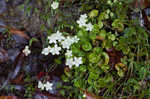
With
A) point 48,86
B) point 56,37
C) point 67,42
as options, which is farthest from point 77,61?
point 48,86

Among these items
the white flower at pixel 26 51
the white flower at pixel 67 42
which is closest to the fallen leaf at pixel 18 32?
the white flower at pixel 26 51

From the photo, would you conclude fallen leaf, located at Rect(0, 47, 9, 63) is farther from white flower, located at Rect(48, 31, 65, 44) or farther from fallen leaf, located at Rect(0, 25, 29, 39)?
white flower, located at Rect(48, 31, 65, 44)

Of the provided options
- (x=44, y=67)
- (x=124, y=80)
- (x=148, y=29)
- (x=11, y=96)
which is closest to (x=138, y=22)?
(x=148, y=29)

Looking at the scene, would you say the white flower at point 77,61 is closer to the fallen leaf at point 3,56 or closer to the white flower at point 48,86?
the white flower at point 48,86

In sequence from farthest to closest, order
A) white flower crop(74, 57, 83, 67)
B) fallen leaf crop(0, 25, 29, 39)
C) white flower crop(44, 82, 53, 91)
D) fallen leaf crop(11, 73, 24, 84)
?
fallen leaf crop(0, 25, 29, 39)
fallen leaf crop(11, 73, 24, 84)
white flower crop(44, 82, 53, 91)
white flower crop(74, 57, 83, 67)

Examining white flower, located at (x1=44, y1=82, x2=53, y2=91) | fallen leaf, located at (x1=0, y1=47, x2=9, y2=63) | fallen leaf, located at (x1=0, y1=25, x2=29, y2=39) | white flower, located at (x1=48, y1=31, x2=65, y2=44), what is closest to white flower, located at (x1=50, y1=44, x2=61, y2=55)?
white flower, located at (x1=48, y1=31, x2=65, y2=44)

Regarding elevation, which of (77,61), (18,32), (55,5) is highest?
(55,5)

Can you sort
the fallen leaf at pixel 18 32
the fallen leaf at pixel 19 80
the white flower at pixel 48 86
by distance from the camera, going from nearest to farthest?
the white flower at pixel 48 86, the fallen leaf at pixel 19 80, the fallen leaf at pixel 18 32

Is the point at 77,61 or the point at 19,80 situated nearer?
the point at 77,61

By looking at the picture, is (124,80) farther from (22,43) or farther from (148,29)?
(22,43)

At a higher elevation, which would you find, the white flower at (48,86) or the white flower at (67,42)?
the white flower at (67,42)

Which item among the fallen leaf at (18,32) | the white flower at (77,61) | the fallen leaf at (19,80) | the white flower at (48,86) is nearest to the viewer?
the white flower at (77,61)

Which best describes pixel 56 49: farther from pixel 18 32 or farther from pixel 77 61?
pixel 18 32
